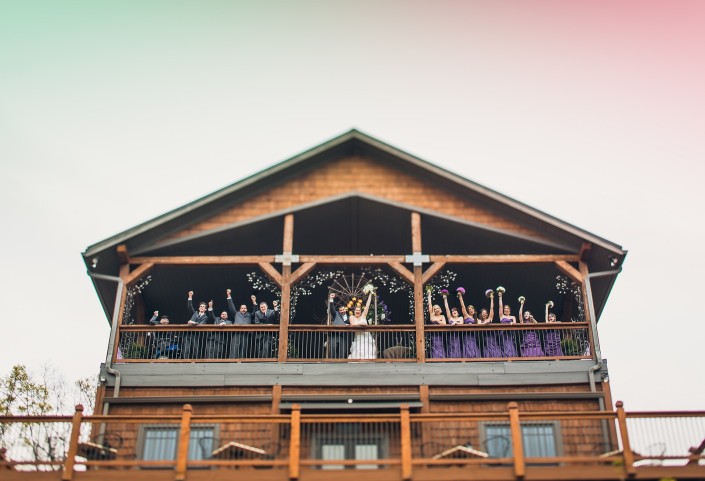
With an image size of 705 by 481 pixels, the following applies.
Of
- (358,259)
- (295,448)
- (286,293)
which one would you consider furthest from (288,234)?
(295,448)

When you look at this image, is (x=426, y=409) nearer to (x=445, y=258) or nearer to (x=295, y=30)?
(x=445, y=258)

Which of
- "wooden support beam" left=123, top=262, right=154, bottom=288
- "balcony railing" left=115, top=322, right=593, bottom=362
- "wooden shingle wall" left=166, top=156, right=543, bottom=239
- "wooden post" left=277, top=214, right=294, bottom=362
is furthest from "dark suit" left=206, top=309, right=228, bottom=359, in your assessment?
"wooden shingle wall" left=166, top=156, right=543, bottom=239

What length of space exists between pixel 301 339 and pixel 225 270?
3639 mm

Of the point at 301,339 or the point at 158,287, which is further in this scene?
the point at 158,287

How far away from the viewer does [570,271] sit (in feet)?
71.3

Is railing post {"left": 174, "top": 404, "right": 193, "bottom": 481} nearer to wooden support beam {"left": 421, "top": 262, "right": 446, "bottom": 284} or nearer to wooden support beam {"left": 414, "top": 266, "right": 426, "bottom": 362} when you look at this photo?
wooden support beam {"left": 414, "top": 266, "right": 426, "bottom": 362}

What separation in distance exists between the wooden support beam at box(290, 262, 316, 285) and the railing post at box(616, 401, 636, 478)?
7.43m

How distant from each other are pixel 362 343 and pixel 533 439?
413 centimetres

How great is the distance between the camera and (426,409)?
2006 cm

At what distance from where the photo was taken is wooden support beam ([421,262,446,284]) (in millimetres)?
21500

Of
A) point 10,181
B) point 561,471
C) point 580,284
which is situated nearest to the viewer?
point 561,471

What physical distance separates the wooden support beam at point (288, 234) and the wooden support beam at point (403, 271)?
2242mm

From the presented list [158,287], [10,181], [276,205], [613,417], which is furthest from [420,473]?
[10,181]

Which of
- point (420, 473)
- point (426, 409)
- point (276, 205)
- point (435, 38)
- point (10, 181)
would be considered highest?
point (435, 38)
